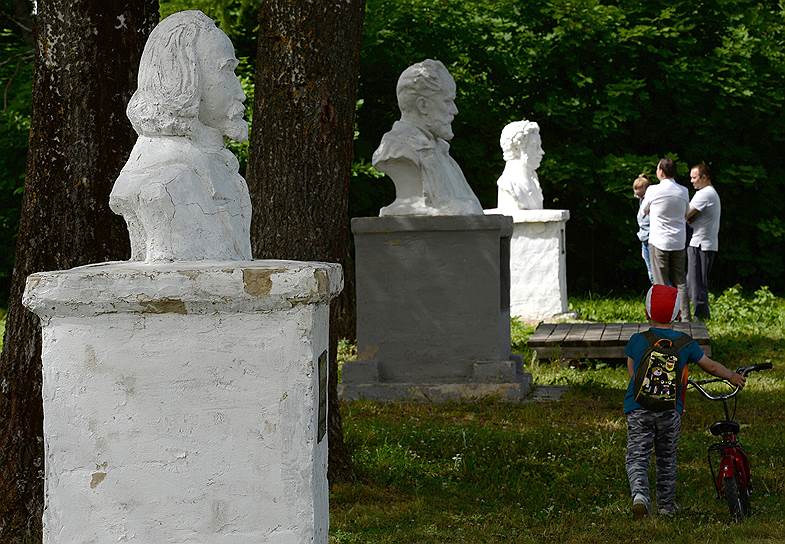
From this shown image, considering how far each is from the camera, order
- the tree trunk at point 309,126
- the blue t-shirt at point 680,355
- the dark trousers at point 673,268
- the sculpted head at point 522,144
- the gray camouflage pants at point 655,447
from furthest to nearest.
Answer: the sculpted head at point 522,144
the dark trousers at point 673,268
the tree trunk at point 309,126
the gray camouflage pants at point 655,447
the blue t-shirt at point 680,355

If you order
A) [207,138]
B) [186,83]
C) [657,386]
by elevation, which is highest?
[186,83]

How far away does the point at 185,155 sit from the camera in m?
4.26

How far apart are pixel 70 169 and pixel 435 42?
14.7 meters

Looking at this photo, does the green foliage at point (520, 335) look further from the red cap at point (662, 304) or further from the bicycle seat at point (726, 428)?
the red cap at point (662, 304)

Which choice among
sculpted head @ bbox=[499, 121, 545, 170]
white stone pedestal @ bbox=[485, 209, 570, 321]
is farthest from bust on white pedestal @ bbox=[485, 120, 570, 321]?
sculpted head @ bbox=[499, 121, 545, 170]

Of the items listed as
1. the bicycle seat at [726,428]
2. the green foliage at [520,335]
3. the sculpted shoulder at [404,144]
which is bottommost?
the green foliage at [520,335]

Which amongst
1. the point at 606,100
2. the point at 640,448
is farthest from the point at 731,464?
the point at 606,100

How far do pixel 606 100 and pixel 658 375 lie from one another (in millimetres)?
14904

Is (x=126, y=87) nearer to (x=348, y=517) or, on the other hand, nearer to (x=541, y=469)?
(x=348, y=517)

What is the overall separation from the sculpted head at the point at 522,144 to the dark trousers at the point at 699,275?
2.62 metres

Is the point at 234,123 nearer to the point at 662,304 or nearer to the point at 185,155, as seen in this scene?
the point at 185,155

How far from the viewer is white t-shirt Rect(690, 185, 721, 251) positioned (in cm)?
1541

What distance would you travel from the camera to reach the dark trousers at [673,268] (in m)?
14.9

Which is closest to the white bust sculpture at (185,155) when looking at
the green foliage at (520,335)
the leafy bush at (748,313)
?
the green foliage at (520,335)
